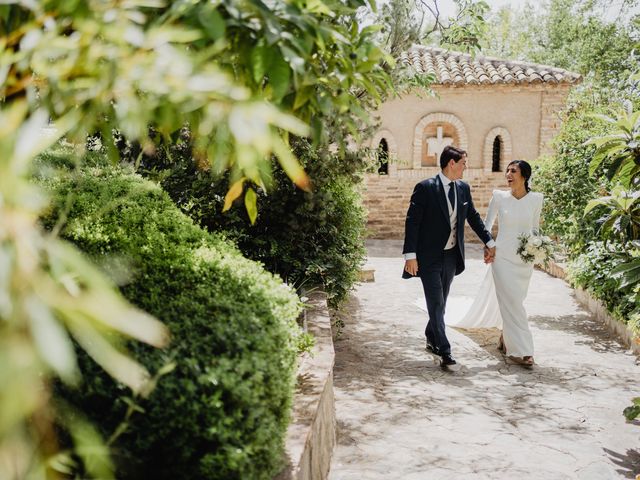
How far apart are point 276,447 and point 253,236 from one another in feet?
13.9

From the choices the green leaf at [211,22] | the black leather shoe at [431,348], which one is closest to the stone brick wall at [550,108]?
the black leather shoe at [431,348]

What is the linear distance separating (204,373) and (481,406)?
340 cm

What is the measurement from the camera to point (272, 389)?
8.02ft

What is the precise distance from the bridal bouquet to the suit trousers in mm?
709

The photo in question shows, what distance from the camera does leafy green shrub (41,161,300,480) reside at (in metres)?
2.12

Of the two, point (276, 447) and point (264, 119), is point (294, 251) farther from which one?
point (264, 119)

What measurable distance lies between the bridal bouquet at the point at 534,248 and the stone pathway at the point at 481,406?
1.14m

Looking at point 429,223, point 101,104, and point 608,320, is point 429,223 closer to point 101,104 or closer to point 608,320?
point 608,320

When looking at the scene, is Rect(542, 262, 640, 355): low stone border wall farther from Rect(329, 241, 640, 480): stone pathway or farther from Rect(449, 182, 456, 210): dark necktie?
Rect(449, 182, 456, 210): dark necktie

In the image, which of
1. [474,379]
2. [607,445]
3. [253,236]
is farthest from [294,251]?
[607,445]

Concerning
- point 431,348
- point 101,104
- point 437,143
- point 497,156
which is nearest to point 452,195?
point 431,348

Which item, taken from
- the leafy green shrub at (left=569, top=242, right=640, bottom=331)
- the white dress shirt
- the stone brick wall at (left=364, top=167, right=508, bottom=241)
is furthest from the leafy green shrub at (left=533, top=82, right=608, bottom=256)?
the stone brick wall at (left=364, top=167, right=508, bottom=241)

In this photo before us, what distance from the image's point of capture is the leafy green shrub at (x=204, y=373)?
6.96ft

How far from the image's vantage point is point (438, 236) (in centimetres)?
606
